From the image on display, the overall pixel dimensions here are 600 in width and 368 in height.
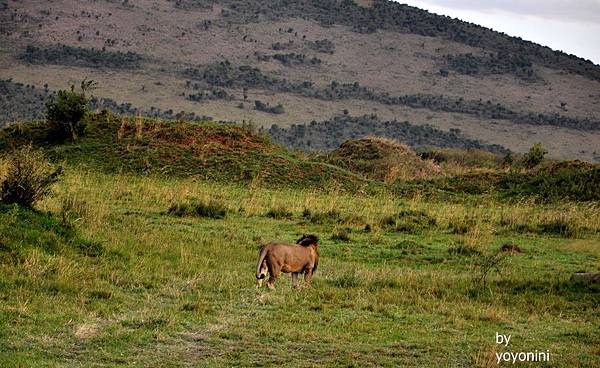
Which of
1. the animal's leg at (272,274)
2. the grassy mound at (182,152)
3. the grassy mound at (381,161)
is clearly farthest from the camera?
the grassy mound at (381,161)

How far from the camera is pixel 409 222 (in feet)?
76.5

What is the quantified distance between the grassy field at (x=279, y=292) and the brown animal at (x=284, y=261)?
0.99ft

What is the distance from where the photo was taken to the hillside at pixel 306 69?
94.8m

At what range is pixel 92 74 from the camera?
319 ft

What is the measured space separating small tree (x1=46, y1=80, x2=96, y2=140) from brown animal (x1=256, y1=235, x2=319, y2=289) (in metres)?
22.6

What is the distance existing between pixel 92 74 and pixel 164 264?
8648 cm

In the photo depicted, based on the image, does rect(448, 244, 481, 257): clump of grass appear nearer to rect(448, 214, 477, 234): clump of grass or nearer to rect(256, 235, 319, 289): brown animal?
rect(448, 214, 477, 234): clump of grass

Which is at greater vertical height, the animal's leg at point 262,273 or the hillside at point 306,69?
the hillside at point 306,69

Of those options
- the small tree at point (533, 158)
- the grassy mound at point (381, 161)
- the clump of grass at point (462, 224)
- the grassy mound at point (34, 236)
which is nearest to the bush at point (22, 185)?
the grassy mound at point (34, 236)

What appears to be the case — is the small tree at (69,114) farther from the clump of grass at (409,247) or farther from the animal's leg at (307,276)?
the animal's leg at (307,276)

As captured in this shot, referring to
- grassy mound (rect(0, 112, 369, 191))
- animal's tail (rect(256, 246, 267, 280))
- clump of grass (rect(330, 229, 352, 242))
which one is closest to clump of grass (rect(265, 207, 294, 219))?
clump of grass (rect(330, 229, 352, 242))

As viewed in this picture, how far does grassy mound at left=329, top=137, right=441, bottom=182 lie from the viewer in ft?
130

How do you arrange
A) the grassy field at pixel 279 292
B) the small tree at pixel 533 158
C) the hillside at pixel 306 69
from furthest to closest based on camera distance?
the hillside at pixel 306 69, the small tree at pixel 533 158, the grassy field at pixel 279 292

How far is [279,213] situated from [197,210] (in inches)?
95.8
